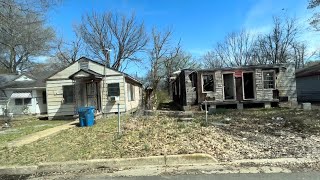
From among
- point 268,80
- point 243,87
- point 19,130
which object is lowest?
point 19,130

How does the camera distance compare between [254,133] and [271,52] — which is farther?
[271,52]

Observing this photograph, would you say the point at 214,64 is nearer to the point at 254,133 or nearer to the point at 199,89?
the point at 199,89

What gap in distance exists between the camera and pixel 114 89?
22.1 meters

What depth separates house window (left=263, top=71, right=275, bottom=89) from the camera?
2288 centimetres

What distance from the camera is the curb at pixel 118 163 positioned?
7.25 metres

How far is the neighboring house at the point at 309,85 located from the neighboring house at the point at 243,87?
33.1ft

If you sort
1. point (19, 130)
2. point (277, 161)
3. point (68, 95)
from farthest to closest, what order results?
1. point (68, 95)
2. point (19, 130)
3. point (277, 161)

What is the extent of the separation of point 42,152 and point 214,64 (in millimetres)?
53151

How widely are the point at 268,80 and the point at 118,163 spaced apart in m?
17.8

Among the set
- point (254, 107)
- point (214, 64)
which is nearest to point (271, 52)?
point (214, 64)

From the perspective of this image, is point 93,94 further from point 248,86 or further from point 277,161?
point 277,161

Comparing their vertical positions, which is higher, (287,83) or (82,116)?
(287,83)

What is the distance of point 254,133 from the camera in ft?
34.1

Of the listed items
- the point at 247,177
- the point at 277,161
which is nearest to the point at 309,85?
the point at 277,161
